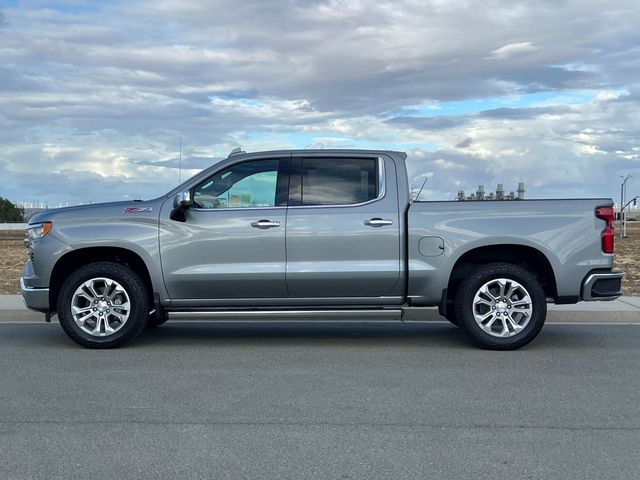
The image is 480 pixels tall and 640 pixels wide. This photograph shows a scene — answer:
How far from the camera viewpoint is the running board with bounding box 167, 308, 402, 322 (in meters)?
Answer: 7.79

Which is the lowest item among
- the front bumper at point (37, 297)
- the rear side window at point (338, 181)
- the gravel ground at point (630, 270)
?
the gravel ground at point (630, 270)

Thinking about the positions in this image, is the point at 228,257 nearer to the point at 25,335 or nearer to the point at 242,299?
the point at 242,299

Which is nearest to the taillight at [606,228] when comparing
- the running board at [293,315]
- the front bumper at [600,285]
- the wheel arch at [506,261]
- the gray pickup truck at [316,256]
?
the gray pickup truck at [316,256]

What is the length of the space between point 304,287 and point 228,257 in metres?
0.83

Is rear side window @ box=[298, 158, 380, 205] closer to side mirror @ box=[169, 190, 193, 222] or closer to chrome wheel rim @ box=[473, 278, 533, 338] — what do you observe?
side mirror @ box=[169, 190, 193, 222]

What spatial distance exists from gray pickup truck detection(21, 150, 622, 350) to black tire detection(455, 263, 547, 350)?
1 cm

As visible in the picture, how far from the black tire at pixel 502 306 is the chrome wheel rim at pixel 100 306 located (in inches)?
136

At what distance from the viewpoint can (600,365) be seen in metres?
7.24

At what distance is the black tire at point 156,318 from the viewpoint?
8136 mm

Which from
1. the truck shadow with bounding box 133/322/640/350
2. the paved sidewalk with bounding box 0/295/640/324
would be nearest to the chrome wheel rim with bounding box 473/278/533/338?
the truck shadow with bounding box 133/322/640/350

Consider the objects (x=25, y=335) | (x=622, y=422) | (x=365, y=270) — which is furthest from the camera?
(x=25, y=335)

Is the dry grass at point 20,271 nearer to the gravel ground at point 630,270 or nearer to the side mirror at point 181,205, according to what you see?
the gravel ground at point 630,270

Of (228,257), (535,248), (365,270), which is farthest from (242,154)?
(535,248)

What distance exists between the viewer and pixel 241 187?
8.02 meters
